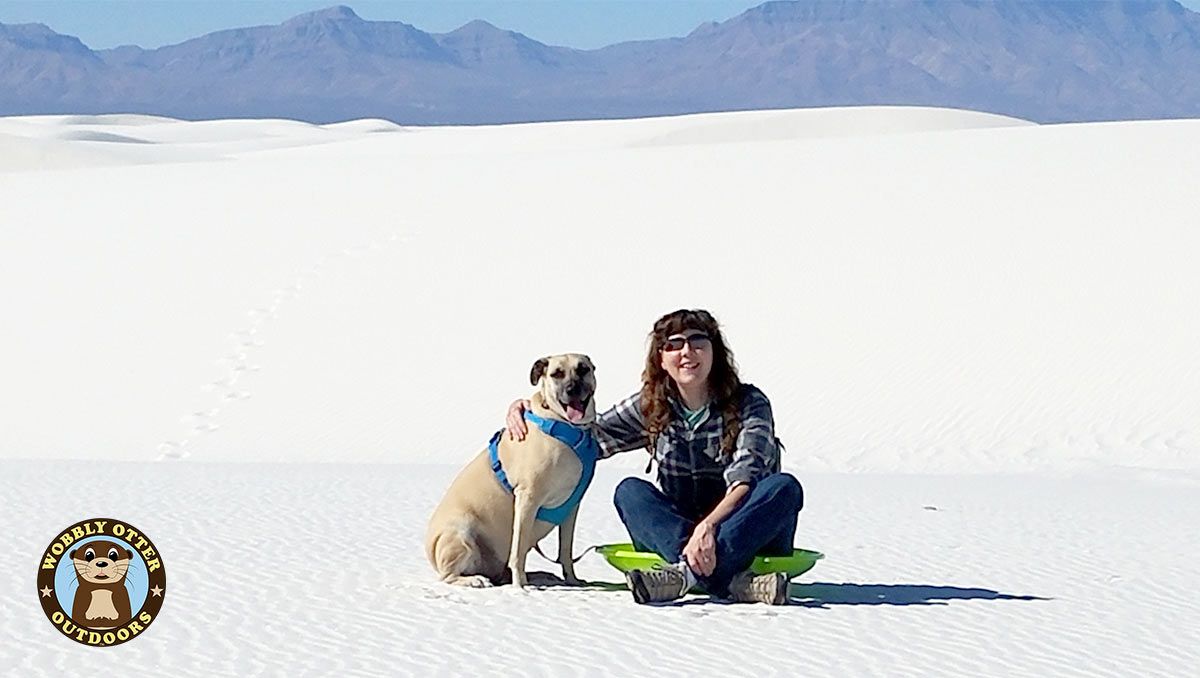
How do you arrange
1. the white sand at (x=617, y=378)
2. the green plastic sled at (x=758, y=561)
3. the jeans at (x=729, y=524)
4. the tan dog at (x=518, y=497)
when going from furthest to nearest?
1. the green plastic sled at (x=758, y=561)
2. the jeans at (x=729, y=524)
3. the white sand at (x=617, y=378)
4. the tan dog at (x=518, y=497)

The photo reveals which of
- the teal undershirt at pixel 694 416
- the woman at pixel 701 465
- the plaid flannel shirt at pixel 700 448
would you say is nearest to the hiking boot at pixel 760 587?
the woman at pixel 701 465

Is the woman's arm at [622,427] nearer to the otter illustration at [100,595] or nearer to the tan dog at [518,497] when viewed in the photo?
the tan dog at [518,497]

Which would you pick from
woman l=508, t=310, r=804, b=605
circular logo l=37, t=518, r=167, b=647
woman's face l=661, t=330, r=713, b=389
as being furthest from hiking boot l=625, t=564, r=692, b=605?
circular logo l=37, t=518, r=167, b=647

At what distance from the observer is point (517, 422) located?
7.18 meters

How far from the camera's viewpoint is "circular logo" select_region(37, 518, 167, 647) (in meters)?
6.86

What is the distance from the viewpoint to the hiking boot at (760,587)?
7.38 meters

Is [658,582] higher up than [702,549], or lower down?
lower down

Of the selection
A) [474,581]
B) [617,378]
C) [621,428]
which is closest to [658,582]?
[621,428]

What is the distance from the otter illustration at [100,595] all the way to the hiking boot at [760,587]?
2.40m

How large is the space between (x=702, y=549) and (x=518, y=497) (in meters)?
0.75

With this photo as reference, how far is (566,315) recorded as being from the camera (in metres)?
21.7

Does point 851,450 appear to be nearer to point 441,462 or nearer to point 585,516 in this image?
point 441,462

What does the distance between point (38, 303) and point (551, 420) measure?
1713 cm

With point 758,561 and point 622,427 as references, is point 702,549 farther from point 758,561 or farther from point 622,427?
point 622,427
